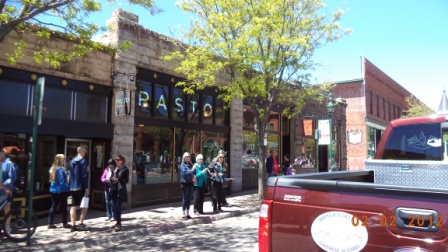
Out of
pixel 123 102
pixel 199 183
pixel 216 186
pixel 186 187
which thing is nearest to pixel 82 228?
pixel 186 187

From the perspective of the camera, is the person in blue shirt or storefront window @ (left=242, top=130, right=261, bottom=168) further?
storefront window @ (left=242, top=130, right=261, bottom=168)

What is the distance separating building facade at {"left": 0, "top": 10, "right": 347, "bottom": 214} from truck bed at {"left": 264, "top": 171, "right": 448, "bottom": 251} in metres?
8.03

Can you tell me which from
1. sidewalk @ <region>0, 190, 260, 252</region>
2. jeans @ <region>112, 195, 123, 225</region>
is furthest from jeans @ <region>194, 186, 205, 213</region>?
jeans @ <region>112, 195, 123, 225</region>

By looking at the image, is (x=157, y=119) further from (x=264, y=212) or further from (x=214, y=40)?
(x=264, y=212)

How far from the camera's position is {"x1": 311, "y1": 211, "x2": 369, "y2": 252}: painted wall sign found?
2.23 metres

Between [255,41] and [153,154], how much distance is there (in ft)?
→ 17.1

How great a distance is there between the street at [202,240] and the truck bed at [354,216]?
13.7 feet

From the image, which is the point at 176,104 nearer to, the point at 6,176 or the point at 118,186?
the point at 118,186

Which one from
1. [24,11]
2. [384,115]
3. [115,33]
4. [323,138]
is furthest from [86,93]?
A: [384,115]

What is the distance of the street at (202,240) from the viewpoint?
6.78 meters

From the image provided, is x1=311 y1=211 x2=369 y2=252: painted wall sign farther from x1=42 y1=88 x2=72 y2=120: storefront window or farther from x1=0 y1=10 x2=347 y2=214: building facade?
x1=42 y1=88 x2=72 y2=120: storefront window

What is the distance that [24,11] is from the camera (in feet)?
23.4

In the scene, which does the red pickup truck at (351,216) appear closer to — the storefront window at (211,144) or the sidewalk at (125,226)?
the sidewalk at (125,226)

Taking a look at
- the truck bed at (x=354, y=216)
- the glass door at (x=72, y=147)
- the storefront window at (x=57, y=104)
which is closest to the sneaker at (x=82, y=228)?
the glass door at (x=72, y=147)
